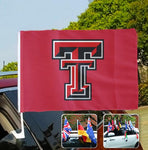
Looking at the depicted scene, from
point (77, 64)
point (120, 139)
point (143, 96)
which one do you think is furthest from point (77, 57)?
point (143, 96)

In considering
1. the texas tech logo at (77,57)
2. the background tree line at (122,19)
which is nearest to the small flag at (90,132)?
the texas tech logo at (77,57)

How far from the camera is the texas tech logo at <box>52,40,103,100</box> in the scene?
2.62m

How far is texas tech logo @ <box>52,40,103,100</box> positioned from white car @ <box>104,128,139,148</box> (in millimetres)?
345

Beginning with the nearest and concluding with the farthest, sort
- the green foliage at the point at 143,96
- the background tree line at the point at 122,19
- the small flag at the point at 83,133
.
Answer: the small flag at the point at 83,133, the green foliage at the point at 143,96, the background tree line at the point at 122,19

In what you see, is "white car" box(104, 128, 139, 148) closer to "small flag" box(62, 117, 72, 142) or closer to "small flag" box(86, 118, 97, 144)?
"small flag" box(86, 118, 97, 144)

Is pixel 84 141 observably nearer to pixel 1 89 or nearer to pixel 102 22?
pixel 1 89

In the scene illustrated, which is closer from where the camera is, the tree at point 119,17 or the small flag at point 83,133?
the small flag at point 83,133

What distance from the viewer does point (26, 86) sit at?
2650mm

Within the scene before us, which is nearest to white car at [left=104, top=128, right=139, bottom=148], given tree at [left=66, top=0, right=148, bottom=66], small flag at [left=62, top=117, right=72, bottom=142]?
small flag at [left=62, top=117, right=72, bottom=142]

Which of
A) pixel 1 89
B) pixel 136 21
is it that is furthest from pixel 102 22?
pixel 1 89

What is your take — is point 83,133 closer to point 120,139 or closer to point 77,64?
point 120,139

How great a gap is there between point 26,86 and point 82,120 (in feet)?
1.35

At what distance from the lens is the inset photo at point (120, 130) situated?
2.65 metres

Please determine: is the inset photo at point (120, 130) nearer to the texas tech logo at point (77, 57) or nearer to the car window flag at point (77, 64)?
the car window flag at point (77, 64)
